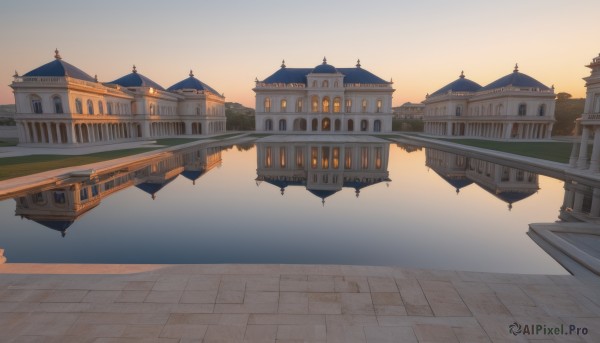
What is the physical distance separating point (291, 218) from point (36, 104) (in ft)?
148

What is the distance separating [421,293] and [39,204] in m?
17.0

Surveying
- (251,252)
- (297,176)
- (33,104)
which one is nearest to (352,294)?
(251,252)

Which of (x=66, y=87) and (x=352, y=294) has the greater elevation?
→ (x=66, y=87)

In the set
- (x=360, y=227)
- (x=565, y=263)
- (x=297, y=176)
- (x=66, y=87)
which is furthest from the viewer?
(x=66, y=87)

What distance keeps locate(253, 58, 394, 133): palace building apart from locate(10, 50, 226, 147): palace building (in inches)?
908

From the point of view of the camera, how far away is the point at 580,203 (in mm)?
15039

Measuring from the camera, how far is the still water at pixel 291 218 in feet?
30.9

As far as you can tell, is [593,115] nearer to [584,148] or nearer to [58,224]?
[584,148]

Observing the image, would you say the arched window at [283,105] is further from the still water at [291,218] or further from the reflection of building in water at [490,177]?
the still water at [291,218]

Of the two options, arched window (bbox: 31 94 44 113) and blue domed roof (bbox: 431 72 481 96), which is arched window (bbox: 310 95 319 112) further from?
arched window (bbox: 31 94 44 113)

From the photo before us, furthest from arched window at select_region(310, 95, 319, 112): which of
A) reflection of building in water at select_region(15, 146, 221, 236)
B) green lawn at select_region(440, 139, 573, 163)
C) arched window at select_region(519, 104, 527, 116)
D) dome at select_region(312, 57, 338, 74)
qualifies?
reflection of building in water at select_region(15, 146, 221, 236)

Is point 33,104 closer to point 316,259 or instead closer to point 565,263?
point 316,259

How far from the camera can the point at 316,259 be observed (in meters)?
9.18

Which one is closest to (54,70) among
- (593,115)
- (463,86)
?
(593,115)
